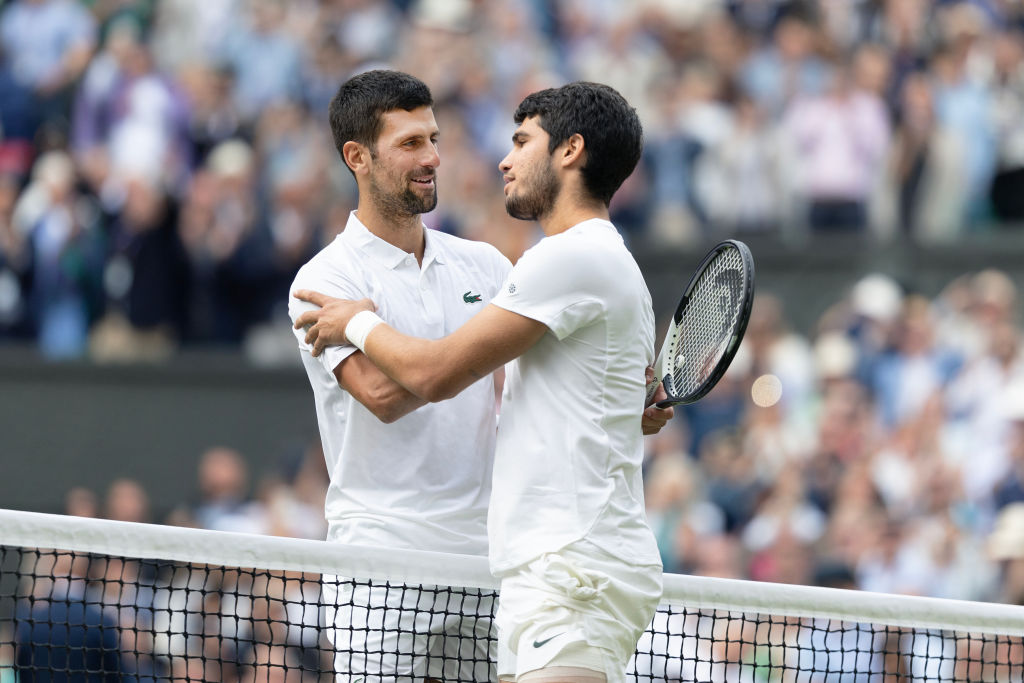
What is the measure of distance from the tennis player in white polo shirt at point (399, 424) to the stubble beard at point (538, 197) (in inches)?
17.2

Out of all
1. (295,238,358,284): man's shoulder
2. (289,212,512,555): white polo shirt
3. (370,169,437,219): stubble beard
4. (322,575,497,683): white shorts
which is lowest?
(322,575,497,683): white shorts

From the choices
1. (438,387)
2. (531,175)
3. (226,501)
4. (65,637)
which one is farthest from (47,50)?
(438,387)

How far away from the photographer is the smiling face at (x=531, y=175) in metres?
4.06

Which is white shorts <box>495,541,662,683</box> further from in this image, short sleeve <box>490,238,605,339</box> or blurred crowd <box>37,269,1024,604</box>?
blurred crowd <box>37,269,1024,604</box>

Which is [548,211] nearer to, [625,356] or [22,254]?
[625,356]

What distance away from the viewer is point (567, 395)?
393cm

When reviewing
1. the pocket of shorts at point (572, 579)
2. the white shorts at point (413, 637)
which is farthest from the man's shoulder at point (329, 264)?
the pocket of shorts at point (572, 579)

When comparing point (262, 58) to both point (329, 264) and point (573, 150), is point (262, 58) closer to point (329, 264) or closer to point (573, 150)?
point (329, 264)

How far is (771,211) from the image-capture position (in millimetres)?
11344

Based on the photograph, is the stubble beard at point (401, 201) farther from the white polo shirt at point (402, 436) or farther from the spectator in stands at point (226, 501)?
the spectator in stands at point (226, 501)

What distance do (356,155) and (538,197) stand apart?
Result: 0.68 meters

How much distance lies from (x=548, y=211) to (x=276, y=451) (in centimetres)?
724

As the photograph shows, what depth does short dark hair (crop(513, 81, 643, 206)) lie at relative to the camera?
13.2ft

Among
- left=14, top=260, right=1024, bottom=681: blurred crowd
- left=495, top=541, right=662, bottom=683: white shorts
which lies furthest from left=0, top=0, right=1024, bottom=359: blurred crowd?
left=495, top=541, right=662, bottom=683: white shorts
